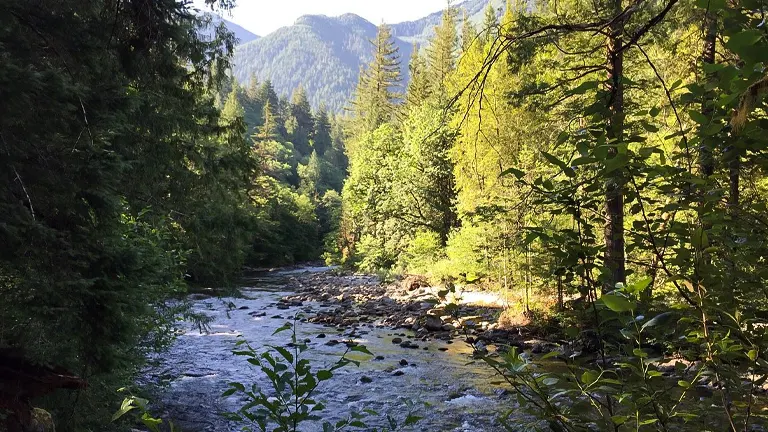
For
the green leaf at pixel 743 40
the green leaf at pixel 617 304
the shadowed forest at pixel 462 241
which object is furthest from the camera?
the shadowed forest at pixel 462 241

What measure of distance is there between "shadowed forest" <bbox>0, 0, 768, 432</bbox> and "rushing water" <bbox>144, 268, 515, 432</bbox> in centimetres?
7

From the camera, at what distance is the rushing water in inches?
288

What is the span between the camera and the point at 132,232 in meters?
5.88

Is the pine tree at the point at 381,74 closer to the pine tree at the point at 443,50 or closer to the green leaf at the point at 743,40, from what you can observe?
the pine tree at the point at 443,50

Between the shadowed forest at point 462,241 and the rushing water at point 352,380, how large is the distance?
2.8 inches

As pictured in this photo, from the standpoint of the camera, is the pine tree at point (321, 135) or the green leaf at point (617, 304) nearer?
the green leaf at point (617, 304)

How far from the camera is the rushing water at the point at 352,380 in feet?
24.0

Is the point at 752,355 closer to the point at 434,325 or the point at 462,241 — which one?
the point at 434,325

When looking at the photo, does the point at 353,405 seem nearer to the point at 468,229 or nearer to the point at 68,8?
the point at 68,8

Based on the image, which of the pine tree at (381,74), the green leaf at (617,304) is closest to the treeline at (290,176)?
the green leaf at (617,304)

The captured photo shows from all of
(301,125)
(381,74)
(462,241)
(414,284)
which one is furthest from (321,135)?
(462,241)

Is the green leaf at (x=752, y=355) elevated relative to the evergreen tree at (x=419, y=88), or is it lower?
lower

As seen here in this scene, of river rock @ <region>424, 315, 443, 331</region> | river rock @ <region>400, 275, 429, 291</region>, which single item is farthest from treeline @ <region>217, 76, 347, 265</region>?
river rock @ <region>400, 275, 429, 291</region>

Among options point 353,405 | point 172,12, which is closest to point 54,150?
point 172,12
